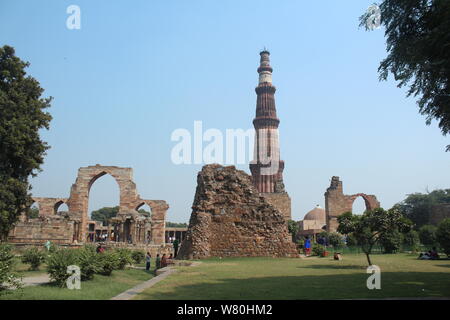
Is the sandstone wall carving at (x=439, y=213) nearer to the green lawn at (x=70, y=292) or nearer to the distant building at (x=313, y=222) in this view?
the distant building at (x=313, y=222)

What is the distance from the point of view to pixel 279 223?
53.1 feet

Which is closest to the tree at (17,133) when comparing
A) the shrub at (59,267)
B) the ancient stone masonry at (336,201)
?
the shrub at (59,267)

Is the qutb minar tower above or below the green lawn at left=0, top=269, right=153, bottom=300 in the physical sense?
above

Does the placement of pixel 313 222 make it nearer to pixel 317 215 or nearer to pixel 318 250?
pixel 317 215

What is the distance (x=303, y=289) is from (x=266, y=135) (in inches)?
2029

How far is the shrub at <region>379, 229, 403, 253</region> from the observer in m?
18.8

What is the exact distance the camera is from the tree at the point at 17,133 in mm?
14492

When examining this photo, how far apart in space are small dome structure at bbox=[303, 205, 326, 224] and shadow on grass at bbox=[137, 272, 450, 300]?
40296 millimetres

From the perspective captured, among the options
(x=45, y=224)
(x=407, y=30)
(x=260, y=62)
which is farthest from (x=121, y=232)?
(x=260, y=62)

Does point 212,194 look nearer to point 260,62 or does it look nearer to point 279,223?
point 279,223

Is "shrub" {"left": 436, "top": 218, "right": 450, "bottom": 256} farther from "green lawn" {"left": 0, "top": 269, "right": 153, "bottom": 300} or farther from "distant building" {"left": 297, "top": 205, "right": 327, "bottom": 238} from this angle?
"distant building" {"left": 297, "top": 205, "right": 327, "bottom": 238}

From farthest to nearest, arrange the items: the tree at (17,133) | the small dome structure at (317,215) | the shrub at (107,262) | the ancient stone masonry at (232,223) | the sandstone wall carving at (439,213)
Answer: the small dome structure at (317,215) < the sandstone wall carving at (439,213) < the ancient stone masonry at (232,223) < the tree at (17,133) < the shrub at (107,262)

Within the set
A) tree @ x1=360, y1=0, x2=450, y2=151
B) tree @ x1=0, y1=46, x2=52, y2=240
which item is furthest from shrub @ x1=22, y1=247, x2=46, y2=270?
tree @ x1=360, y1=0, x2=450, y2=151

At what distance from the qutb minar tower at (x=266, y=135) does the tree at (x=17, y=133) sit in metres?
43.4
